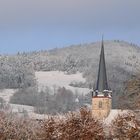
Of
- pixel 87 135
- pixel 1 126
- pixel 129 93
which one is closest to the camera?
pixel 129 93

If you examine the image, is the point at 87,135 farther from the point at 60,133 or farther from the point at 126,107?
the point at 126,107

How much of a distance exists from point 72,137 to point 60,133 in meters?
1.42

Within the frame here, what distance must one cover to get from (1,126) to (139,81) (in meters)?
28.2

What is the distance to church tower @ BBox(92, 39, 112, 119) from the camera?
3640 inches

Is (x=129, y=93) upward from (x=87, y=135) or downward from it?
upward

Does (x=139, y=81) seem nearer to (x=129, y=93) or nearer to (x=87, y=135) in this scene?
(x=129, y=93)

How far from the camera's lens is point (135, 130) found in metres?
26.1

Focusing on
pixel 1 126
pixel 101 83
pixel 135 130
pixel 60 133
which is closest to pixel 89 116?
pixel 60 133

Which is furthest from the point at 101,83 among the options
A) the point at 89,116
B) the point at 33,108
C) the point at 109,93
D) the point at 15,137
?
the point at 33,108

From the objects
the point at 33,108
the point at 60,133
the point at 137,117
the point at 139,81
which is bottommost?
the point at 33,108

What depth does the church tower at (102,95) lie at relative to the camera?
92.5 m

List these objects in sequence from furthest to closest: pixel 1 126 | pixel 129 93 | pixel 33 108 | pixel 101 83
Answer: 1. pixel 33 108
2. pixel 101 83
3. pixel 1 126
4. pixel 129 93

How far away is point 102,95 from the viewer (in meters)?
94.9

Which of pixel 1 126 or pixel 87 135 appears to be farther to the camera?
pixel 1 126
